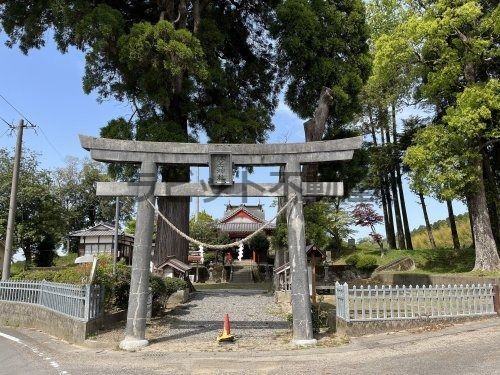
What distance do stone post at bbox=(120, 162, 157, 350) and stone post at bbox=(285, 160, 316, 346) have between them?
2.80m

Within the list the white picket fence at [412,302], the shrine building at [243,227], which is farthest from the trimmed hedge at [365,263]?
the white picket fence at [412,302]

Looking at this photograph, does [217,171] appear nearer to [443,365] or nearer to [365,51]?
[443,365]

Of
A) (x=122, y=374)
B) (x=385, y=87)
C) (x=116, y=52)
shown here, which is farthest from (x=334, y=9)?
(x=122, y=374)

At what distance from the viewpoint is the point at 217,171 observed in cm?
921

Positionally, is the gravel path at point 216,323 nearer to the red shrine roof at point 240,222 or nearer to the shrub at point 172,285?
the shrub at point 172,285

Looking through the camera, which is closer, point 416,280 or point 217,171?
point 217,171

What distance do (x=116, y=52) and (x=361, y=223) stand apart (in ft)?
72.2

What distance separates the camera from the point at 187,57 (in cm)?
1371

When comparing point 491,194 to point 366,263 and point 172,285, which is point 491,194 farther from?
point 172,285

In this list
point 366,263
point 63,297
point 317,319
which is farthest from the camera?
point 366,263

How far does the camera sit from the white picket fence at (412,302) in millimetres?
9180

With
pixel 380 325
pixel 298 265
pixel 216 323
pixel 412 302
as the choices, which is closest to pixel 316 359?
pixel 298 265

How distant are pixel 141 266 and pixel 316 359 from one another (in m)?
3.73

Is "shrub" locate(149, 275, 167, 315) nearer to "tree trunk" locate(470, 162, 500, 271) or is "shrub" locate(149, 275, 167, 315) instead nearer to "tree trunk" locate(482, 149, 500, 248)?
"tree trunk" locate(470, 162, 500, 271)
